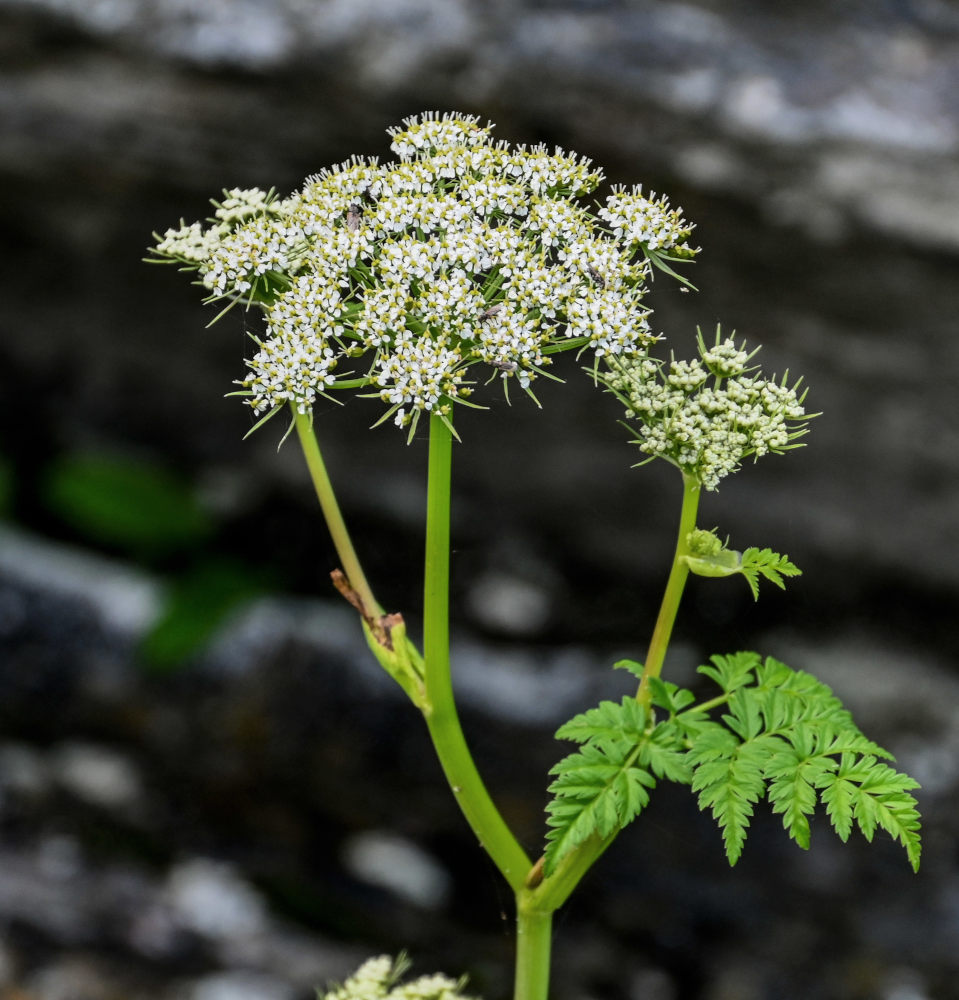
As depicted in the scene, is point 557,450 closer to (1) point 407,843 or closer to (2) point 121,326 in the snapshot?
(1) point 407,843

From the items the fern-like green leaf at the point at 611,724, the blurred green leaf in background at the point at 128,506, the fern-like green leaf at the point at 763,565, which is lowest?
the fern-like green leaf at the point at 611,724

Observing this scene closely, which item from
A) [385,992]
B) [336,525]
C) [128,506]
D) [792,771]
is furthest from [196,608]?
[792,771]

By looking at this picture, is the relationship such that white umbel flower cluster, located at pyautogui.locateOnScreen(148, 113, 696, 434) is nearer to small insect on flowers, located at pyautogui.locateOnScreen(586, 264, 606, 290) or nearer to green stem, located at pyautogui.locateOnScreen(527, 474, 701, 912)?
small insect on flowers, located at pyautogui.locateOnScreen(586, 264, 606, 290)

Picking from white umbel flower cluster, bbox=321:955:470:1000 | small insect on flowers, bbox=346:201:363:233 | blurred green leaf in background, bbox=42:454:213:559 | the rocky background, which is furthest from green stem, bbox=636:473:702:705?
blurred green leaf in background, bbox=42:454:213:559

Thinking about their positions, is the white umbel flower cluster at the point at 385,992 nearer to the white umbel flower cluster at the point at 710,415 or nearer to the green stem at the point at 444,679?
the green stem at the point at 444,679

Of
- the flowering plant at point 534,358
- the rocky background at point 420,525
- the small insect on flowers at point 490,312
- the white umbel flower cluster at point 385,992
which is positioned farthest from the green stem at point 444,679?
the rocky background at point 420,525

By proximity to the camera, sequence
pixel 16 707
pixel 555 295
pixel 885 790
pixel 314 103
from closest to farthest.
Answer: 1. pixel 555 295
2. pixel 885 790
3. pixel 314 103
4. pixel 16 707

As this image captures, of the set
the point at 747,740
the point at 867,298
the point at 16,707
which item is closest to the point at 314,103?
the point at 867,298

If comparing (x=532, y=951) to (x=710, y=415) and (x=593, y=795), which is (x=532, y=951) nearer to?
(x=593, y=795)
